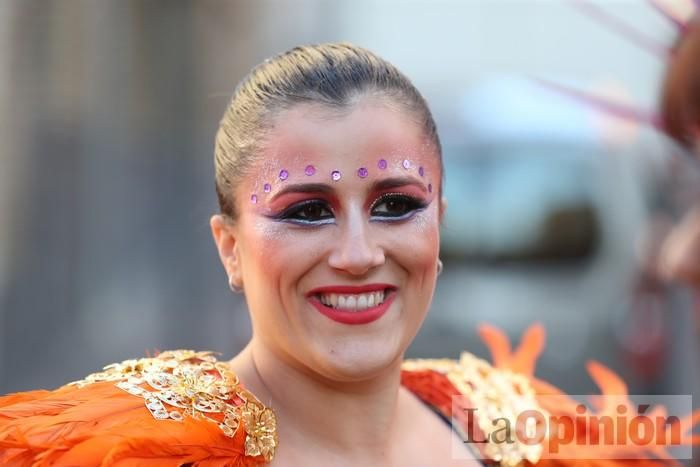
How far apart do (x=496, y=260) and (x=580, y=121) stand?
162cm

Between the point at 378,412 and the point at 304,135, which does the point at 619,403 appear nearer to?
the point at 378,412

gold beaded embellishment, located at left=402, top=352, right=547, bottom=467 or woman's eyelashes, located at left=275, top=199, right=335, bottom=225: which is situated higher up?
woman's eyelashes, located at left=275, top=199, right=335, bottom=225

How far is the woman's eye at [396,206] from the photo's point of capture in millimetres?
2154

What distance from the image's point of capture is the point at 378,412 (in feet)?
7.58

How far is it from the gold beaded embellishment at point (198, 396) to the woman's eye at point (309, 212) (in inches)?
15.6

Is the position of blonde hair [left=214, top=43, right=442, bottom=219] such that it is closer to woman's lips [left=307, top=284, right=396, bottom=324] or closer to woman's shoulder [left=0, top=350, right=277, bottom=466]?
woman's lips [left=307, top=284, right=396, bottom=324]

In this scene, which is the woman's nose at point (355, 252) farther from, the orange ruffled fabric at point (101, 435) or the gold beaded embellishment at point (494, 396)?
the gold beaded embellishment at point (494, 396)

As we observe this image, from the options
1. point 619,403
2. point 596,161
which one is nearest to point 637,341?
point 596,161

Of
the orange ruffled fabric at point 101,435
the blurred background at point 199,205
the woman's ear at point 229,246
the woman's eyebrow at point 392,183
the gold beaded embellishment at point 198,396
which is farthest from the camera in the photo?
the blurred background at point 199,205

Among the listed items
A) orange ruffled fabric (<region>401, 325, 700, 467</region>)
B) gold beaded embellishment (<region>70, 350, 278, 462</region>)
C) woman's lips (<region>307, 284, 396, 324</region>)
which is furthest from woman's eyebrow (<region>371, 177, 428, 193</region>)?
orange ruffled fabric (<region>401, 325, 700, 467</region>)

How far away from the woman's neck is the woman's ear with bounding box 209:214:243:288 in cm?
17

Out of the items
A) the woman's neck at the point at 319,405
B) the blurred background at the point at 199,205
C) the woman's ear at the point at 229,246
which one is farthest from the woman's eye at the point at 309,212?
the blurred background at the point at 199,205

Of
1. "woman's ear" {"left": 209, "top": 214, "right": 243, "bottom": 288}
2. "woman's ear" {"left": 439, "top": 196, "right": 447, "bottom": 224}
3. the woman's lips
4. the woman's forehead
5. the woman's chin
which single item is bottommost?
the woman's chin

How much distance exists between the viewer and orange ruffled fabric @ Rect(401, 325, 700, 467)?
8.21ft
